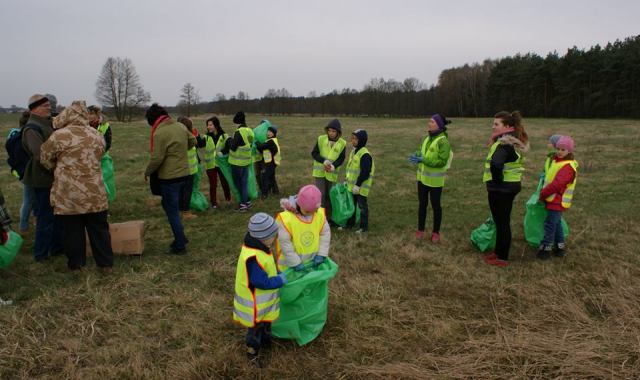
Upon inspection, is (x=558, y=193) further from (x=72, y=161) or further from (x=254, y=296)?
(x=72, y=161)

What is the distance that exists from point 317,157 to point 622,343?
5.04m

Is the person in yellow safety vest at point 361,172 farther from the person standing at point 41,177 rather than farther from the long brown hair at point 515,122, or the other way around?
the person standing at point 41,177

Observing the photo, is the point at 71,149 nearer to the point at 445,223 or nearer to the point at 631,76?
the point at 445,223

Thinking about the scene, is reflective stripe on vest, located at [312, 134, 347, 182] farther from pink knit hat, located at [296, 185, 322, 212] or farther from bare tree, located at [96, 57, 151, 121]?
bare tree, located at [96, 57, 151, 121]

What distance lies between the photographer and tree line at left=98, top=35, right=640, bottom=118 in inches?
1741

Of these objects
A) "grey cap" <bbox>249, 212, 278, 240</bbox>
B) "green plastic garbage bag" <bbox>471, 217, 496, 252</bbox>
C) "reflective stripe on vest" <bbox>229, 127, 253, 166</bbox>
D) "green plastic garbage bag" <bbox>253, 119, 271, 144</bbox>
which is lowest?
"green plastic garbage bag" <bbox>471, 217, 496, 252</bbox>

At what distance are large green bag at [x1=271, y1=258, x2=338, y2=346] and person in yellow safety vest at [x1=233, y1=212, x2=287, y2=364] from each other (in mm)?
166

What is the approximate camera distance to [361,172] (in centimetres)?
657

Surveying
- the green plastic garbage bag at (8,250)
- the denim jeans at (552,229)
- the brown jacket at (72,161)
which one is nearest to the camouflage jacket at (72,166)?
the brown jacket at (72,161)

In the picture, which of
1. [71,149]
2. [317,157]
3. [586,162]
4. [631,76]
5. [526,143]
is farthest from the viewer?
[631,76]

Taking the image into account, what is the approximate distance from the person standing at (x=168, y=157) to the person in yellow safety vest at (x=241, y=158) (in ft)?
6.69

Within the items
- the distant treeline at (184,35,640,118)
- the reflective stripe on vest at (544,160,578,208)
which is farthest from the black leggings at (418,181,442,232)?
the distant treeline at (184,35,640,118)

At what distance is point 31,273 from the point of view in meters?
5.14

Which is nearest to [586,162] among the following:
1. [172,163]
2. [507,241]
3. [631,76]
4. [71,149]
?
[507,241]
